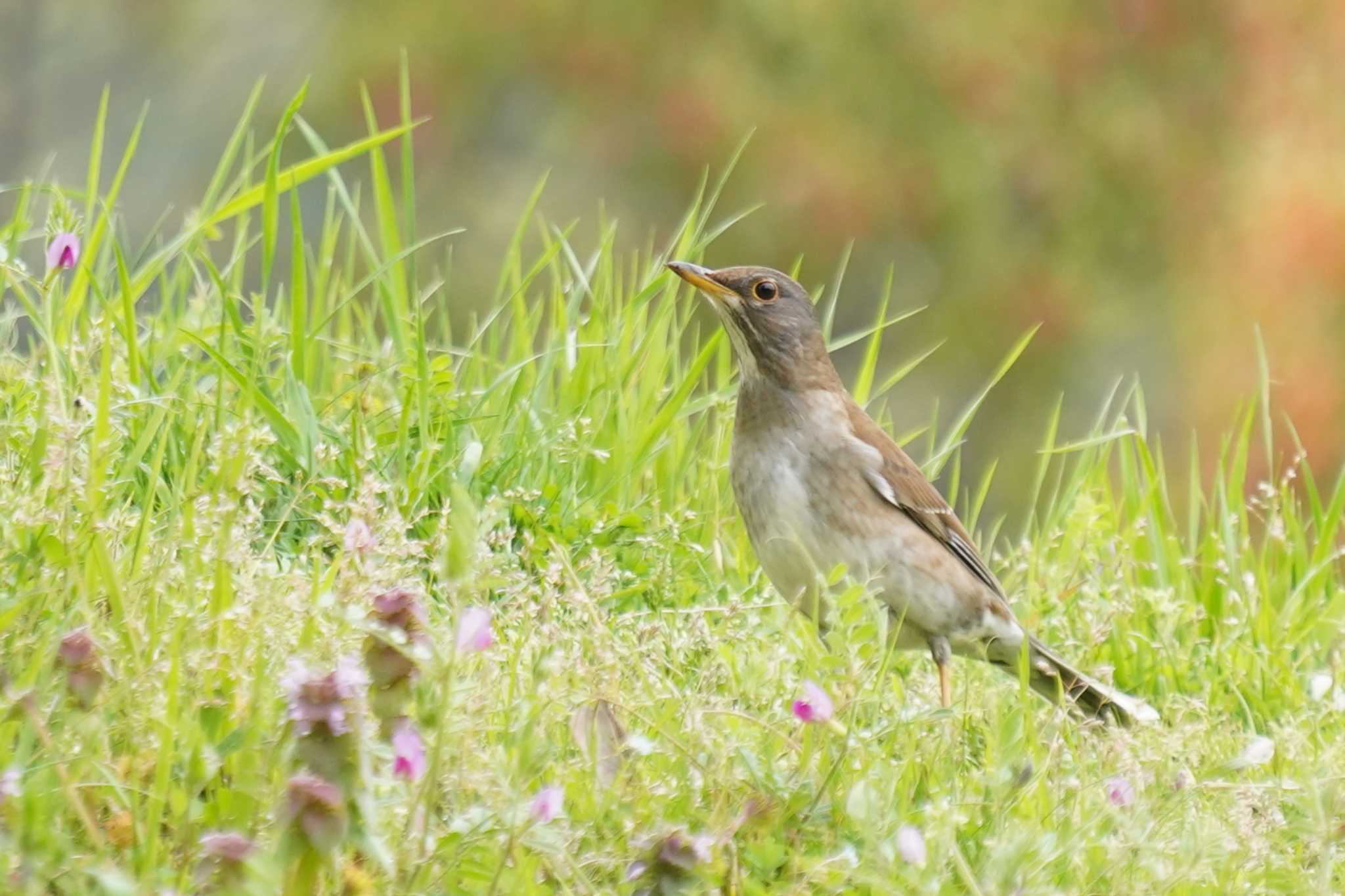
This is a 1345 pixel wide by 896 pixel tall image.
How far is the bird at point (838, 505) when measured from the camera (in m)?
5.16

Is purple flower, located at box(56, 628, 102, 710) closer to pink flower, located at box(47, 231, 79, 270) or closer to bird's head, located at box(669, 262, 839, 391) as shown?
pink flower, located at box(47, 231, 79, 270)

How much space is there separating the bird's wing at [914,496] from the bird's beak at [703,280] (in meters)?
0.52

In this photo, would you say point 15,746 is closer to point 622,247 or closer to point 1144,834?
point 1144,834

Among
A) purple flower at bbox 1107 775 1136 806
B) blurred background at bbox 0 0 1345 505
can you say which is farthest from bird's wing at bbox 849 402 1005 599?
blurred background at bbox 0 0 1345 505

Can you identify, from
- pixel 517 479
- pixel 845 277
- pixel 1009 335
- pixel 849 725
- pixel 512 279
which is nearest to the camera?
pixel 849 725

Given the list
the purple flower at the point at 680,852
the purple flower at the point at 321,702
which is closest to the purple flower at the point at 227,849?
the purple flower at the point at 321,702

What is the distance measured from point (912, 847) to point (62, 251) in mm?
2355

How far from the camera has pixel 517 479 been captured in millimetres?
5211

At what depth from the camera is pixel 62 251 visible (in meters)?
4.20

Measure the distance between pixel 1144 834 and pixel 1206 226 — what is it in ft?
52.7

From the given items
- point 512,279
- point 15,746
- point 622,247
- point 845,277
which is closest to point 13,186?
point 512,279

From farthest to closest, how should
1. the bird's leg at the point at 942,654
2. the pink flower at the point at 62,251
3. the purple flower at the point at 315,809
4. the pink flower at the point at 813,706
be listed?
the bird's leg at the point at 942,654
the pink flower at the point at 62,251
the pink flower at the point at 813,706
the purple flower at the point at 315,809

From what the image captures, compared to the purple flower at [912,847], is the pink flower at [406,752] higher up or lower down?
higher up

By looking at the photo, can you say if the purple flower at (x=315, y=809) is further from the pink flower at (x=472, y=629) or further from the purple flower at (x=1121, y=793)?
the purple flower at (x=1121, y=793)
